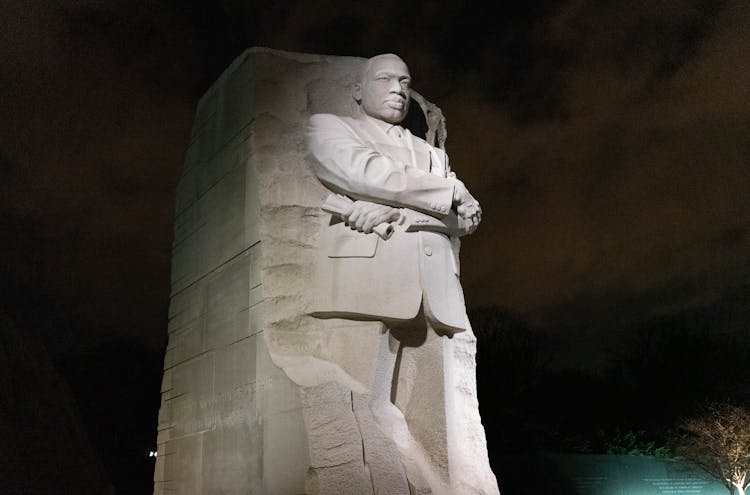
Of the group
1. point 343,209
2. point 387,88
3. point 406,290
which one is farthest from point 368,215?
point 387,88

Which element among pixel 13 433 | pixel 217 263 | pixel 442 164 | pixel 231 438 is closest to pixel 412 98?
pixel 442 164

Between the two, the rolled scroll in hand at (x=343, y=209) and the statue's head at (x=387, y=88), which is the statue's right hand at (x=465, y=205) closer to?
the rolled scroll in hand at (x=343, y=209)

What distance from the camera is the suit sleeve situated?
157 inches

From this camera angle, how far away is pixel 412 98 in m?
5.38

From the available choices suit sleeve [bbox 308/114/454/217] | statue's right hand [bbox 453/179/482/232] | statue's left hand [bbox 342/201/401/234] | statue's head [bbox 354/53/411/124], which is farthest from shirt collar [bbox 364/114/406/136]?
statue's left hand [bbox 342/201/401/234]

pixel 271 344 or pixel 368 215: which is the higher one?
pixel 368 215

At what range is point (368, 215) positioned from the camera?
3982 millimetres

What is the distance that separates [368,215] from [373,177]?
8.1 inches

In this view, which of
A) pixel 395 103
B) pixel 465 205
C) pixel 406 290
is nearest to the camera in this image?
pixel 406 290

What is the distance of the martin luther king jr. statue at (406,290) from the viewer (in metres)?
3.90

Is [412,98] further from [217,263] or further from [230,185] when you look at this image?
[217,263]

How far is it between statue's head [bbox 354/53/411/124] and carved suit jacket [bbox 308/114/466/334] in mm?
360

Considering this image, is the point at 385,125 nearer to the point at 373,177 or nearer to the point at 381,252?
the point at 373,177

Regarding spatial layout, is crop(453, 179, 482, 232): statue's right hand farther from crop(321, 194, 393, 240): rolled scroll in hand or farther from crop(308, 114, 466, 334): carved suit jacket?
crop(321, 194, 393, 240): rolled scroll in hand
